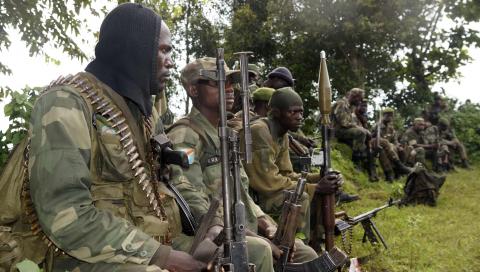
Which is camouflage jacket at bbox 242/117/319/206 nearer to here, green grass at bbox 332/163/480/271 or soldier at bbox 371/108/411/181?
green grass at bbox 332/163/480/271

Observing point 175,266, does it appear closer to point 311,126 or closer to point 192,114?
point 192,114

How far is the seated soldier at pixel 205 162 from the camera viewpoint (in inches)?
128

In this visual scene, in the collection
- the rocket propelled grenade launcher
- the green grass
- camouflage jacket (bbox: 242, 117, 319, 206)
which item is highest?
the rocket propelled grenade launcher

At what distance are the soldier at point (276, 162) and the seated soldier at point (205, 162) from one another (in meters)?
0.89

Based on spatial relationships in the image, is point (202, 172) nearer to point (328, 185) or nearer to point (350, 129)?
point (328, 185)

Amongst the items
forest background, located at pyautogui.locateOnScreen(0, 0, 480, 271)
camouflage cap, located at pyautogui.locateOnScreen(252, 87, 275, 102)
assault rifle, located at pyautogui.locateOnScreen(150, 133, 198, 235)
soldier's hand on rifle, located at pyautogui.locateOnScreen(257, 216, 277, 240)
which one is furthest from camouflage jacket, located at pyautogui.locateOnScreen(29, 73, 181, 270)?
forest background, located at pyautogui.locateOnScreen(0, 0, 480, 271)

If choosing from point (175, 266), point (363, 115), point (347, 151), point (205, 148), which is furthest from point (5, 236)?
point (363, 115)

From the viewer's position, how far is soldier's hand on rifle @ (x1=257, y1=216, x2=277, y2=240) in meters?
4.12

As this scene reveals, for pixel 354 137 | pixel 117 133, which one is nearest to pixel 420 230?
pixel 354 137

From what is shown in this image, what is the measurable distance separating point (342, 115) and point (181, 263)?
36.1 feet

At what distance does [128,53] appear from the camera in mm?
2535

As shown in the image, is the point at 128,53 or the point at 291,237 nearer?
the point at 128,53

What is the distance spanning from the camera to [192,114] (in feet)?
13.3

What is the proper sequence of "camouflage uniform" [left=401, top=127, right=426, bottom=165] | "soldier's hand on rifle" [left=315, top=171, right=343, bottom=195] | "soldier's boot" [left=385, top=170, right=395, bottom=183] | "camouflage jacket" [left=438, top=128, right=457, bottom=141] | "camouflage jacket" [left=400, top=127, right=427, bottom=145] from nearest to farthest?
"soldier's hand on rifle" [left=315, top=171, right=343, bottom=195], "soldier's boot" [left=385, top=170, right=395, bottom=183], "camouflage uniform" [left=401, top=127, right=426, bottom=165], "camouflage jacket" [left=400, top=127, right=427, bottom=145], "camouflage jacket" [left=438, top=128, right=457, bottom=141]
